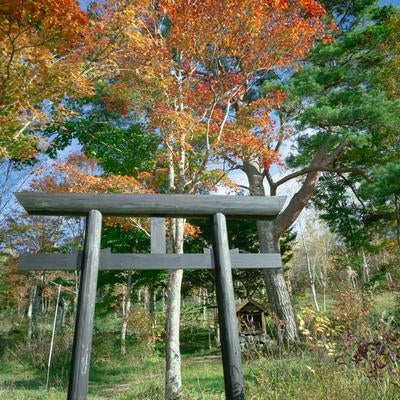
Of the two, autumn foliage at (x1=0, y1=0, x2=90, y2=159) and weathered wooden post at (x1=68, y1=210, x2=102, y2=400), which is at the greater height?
autumn foliage at (x1=0, y1=0, x2=90, y2=159)

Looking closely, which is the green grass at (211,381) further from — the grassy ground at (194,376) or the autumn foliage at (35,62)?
the autumn foliage at (35,62)

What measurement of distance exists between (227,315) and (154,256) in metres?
0.77

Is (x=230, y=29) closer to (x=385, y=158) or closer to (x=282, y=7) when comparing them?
(x=282, y=7)

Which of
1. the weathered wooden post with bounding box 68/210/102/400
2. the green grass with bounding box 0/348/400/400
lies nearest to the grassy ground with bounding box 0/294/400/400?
Result: the green grass with bounding box 0/348/400/400

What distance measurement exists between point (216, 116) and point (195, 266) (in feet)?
22.4

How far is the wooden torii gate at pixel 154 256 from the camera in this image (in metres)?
2.89

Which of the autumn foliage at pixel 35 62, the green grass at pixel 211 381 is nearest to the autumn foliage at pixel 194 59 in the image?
the autumn foliage at pixel 35 62

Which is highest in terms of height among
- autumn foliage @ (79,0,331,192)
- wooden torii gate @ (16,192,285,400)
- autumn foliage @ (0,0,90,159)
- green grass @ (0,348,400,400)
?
autumn foliage @ (79,0,331,192)

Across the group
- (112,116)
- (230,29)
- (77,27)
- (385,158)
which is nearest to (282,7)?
(230,29)

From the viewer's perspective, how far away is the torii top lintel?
319cm

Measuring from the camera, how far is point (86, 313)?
288cm

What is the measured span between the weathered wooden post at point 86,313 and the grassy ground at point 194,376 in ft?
6.51

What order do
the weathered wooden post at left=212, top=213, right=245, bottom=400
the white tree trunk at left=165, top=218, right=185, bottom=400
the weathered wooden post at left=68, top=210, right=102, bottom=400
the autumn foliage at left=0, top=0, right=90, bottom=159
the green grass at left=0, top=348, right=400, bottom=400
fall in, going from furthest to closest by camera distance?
the white tree trunk at left=165, top=218, right=185, bottom=400
the autumn foliage at left=0, top=0, right=90, bottom=159
the green grass at left=0, top=348, right=400, bottom=400
the weathered wooden post at left=212, top=213, right=245, bottom=400
the weathered wooden post at left=68, top=210, right=102, bottom=400

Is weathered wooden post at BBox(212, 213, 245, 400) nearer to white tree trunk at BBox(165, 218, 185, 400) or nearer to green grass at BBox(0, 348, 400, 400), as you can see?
green grass at BBox(0, 348, 400, 400)
